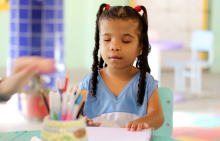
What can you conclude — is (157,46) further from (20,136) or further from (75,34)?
(75,34)

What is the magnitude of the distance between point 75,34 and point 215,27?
2625 mm


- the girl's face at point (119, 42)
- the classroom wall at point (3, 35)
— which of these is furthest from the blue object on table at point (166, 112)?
the classroom wall at point (3, 35)

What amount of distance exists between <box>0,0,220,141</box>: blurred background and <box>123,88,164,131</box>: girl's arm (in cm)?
145

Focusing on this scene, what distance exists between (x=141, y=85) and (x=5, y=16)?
534 centimetres

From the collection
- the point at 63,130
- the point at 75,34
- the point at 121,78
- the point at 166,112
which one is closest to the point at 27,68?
the point at 63,130

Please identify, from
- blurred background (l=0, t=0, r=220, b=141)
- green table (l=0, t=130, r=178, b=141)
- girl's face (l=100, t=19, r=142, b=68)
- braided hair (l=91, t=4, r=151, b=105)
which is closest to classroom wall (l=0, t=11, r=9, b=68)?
blurred background (l=0, t=0, r=220, b=141)

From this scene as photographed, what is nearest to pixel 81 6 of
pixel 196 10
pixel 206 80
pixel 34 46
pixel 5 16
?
pixel 5 16

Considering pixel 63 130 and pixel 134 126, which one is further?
pixel 134 126

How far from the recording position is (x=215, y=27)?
596cm

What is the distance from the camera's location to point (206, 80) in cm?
518

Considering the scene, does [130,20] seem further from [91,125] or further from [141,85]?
[91,125]

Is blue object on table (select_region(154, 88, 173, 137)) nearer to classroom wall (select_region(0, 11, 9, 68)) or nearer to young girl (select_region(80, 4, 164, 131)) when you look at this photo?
young girl (select_region(80, 4, 164, 131))

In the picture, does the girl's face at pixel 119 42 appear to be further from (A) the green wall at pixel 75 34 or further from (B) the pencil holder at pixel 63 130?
(A) the green wall at pixel 75 34

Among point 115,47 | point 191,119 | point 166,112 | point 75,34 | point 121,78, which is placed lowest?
point 191,119
